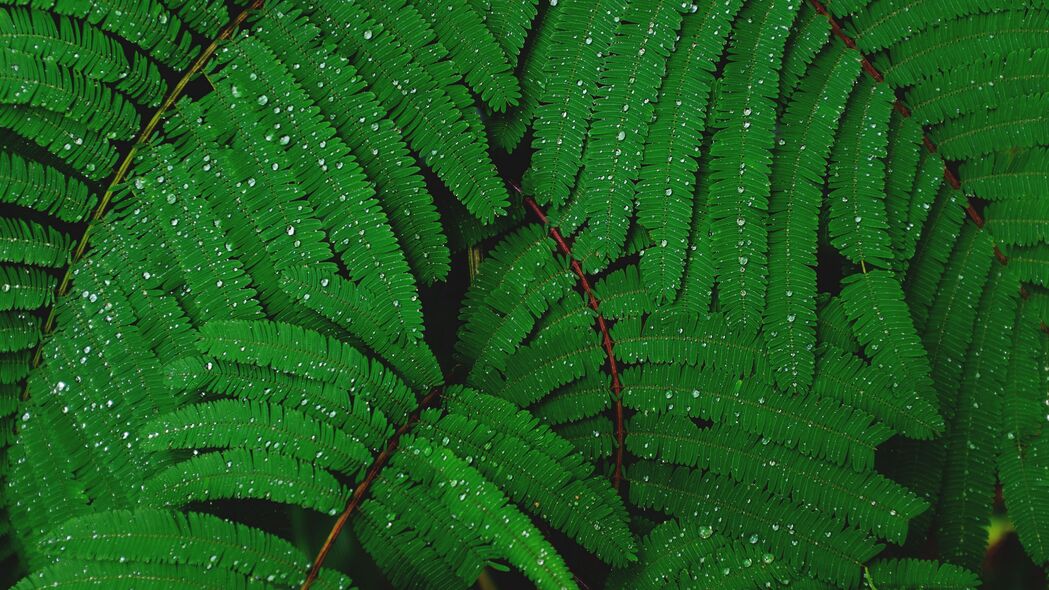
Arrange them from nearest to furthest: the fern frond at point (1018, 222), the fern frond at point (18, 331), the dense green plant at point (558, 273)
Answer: the dense green plant at point (558, 273)
the fern frond at point (18, 331)
the fern frond at point (1018, 222)

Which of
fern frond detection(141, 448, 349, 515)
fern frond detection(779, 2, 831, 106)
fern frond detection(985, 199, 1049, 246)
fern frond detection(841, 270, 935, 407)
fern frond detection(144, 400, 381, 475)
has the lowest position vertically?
fern frond detection(141, 448, 349, 515)

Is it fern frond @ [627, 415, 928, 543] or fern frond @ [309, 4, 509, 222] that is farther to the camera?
fern frond @ [309, 4, 509, 222]

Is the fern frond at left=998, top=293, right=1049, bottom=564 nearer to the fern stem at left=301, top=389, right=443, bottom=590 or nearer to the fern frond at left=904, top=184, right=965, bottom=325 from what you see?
the fern frond at left=904, top=184, right=965, bottom=325

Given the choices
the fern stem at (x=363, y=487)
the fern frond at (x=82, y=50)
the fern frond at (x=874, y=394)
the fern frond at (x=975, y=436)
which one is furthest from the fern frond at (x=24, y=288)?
the fern frond at (x=975, y=436)

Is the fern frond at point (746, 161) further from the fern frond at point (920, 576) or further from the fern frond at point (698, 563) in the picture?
the fern frond at point (920, 576)

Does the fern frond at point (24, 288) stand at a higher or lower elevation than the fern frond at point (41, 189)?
lower

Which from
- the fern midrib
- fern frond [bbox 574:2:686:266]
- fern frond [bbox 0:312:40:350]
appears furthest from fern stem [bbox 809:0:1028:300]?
fern frond [bbox 0:312:40:350]

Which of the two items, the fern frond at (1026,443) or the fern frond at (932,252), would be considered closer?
the fern frond at (1026,443)

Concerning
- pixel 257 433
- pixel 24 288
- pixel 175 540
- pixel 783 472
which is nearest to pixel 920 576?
pixel 783 472
